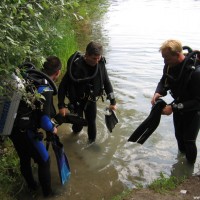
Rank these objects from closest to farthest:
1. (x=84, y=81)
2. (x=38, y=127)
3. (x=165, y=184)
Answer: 1. (x=38, y=127)
2. (x=165, y=184)
3. (x=84, y=81)

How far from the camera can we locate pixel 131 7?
23.3 metres

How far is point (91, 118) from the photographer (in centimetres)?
511

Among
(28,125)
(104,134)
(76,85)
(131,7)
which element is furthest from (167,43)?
(131,7)

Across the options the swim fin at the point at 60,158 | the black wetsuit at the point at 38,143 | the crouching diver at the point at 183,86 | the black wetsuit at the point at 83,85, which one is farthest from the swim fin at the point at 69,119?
the crouching diver at the point at 183,86

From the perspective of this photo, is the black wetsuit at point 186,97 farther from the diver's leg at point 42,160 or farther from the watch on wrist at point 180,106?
the diver's leg at point 42,160

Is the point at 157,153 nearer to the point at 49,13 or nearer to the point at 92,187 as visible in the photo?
the point at 92,187

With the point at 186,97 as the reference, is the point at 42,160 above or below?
below

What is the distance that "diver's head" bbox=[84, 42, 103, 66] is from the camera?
426cm

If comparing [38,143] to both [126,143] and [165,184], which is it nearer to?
[165,184]

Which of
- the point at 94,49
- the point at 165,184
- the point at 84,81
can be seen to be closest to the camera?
the point at 165,184

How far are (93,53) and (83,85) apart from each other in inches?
21.2

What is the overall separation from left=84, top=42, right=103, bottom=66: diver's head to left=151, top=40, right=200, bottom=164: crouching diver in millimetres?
867

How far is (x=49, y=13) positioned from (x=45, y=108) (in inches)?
62.0

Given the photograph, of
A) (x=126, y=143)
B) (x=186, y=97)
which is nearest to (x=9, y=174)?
(x=126, y=143)
